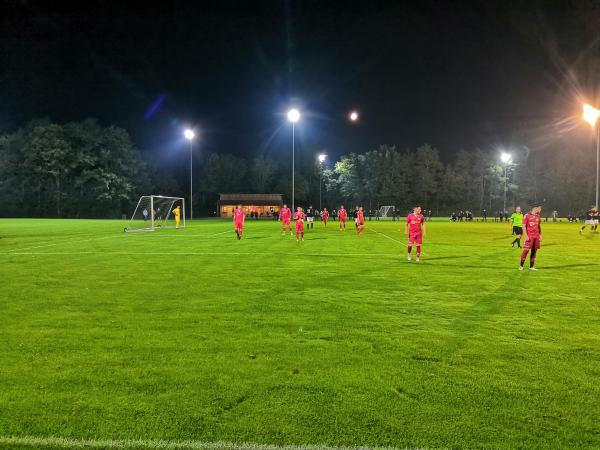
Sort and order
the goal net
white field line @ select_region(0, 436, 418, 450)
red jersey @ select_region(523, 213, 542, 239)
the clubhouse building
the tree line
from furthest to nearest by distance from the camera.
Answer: the goal net < the clubhouse building < the tree line < red jersey @ select_region(523, 213, 542, 239) < white field line @ select_region(0, 436, 418, 450)

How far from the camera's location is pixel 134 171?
274ft

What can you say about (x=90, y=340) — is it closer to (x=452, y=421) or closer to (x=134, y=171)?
(x=452, y=421)

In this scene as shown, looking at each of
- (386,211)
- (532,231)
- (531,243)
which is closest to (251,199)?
(386,211)

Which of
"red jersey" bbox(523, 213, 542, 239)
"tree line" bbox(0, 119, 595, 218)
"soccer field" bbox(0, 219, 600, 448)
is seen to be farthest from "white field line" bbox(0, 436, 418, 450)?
"tree line" bbox(0, 119, 595, 218)

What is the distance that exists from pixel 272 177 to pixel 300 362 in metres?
101

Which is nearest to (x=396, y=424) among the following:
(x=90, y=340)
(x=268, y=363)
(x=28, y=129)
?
(x=268, y=363)

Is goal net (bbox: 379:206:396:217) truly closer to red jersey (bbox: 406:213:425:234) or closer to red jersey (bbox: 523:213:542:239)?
red jersey (bbox: 406:213:425:234)

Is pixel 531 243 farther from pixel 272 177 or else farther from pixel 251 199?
pixel 272 177

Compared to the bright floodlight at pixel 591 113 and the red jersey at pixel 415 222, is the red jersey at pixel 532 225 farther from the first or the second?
the bright floodlight at pixel 591 113

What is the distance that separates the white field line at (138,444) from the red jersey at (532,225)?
11.5 metres

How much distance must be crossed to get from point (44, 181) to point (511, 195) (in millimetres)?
92925

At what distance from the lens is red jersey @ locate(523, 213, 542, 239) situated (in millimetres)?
13047

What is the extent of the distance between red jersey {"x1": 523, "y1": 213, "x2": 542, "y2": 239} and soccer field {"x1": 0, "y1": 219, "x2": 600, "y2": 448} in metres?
2.58

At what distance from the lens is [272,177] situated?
4156 inches
